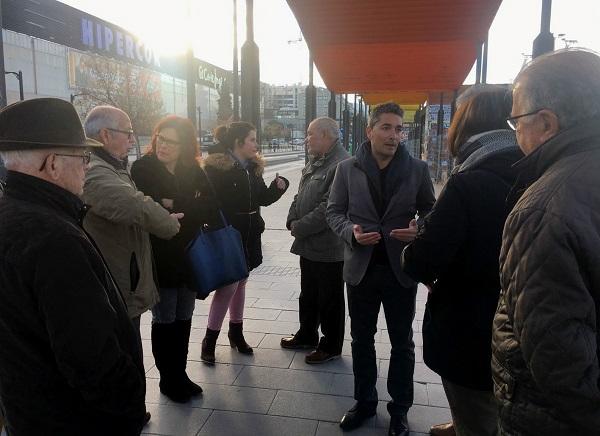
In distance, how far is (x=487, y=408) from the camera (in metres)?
2.03

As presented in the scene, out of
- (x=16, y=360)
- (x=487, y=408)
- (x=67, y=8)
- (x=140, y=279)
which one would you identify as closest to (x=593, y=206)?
(x=487, y=408)

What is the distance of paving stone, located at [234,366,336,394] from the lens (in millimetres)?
3479

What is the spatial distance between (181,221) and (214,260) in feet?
1.10

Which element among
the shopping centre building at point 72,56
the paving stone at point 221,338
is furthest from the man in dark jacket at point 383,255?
the shopping centre building at point 72,56

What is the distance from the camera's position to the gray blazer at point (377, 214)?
9.49ft

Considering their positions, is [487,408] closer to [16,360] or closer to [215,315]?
[16,360]

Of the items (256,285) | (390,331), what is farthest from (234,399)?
(256,285)

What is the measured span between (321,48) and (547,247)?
572 cm

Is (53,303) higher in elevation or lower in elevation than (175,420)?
higher

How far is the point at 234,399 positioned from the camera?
3.31m

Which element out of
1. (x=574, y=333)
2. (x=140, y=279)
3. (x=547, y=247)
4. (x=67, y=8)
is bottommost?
(x=140, y=279)

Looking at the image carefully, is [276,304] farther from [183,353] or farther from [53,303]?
[53,303]

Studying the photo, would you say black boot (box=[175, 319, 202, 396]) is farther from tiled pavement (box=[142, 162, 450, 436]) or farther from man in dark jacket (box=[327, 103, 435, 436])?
man in dark jacket (box=[327, 103, 435, 436])

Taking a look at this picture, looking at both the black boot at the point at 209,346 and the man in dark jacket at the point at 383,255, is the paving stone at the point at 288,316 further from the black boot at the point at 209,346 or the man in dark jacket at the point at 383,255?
the man in dark jacket at the point at 383,255
